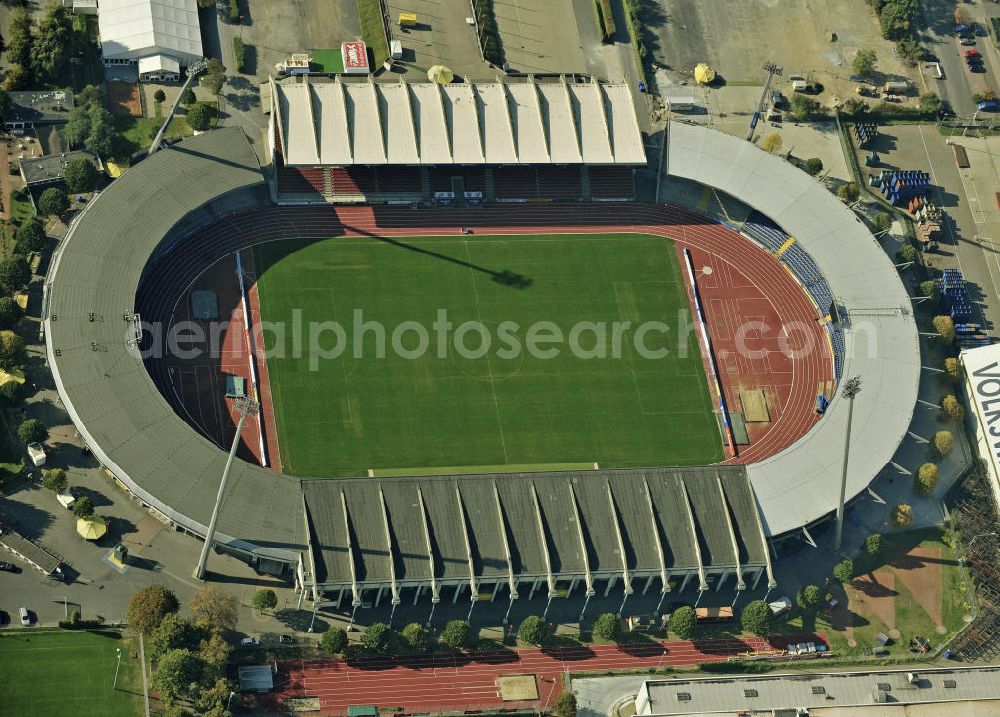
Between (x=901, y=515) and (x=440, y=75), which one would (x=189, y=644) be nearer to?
(x=901, y=515)

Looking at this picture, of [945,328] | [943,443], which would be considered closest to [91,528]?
[943,443]

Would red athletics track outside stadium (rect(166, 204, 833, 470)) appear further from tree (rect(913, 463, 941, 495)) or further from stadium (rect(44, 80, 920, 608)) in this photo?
tree (rect(913, 463, 941, 495))

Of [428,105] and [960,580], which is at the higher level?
[428,105]

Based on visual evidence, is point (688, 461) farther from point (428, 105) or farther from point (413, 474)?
point (428, 105)

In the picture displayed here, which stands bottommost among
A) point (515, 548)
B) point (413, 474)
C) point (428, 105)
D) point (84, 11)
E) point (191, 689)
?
point (191, 689)

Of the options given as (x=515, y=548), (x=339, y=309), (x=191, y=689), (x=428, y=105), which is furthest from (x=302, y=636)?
(x=428, y=105)

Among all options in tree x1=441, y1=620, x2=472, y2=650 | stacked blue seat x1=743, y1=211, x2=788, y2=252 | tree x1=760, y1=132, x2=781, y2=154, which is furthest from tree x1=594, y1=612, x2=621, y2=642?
tree x1=760, y1=132, x2=781, y2=154

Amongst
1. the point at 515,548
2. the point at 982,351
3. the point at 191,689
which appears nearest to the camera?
the point at 191,689

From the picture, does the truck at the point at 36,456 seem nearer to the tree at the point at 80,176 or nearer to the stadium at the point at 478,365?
the stadium at the point at 478,365
